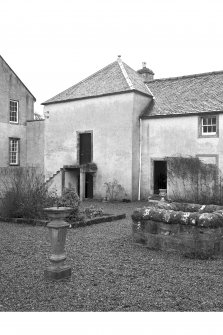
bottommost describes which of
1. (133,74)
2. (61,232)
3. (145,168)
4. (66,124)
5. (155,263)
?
(155,263)

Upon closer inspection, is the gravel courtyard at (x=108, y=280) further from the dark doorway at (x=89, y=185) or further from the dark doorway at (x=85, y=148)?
the dark doorway at (x=89, y=185)

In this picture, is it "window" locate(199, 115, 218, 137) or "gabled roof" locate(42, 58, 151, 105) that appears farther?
"gabled roof" locate(42, 58, 151, 105)

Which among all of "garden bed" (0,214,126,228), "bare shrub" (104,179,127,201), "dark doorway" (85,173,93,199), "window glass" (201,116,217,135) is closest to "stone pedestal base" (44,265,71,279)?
"garden bed" (0,214,126,228)

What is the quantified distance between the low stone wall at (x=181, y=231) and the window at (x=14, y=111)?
21.8m

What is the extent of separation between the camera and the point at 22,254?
313 inches

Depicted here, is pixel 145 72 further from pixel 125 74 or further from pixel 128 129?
pixel 128 129

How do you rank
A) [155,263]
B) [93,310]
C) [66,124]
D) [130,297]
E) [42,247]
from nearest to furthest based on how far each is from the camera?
1. [93,310]
2. [130,297]
3. [155,263]
4. [42,247]
5. [66,124]

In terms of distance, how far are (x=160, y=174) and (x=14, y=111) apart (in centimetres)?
1350

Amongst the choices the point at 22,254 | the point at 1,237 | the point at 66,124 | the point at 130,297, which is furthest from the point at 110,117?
the point at 130,297

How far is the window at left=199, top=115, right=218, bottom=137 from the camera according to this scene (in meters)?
19.0

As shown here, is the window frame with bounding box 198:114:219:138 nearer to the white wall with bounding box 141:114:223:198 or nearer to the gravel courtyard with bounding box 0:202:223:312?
the white wall with bounding box 141:114:223:198

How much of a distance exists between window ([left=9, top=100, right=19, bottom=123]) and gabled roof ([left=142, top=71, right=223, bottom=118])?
11116 mm

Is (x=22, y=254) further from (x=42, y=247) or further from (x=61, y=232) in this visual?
(x=61, y=232)

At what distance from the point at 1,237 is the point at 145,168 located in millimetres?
12446
